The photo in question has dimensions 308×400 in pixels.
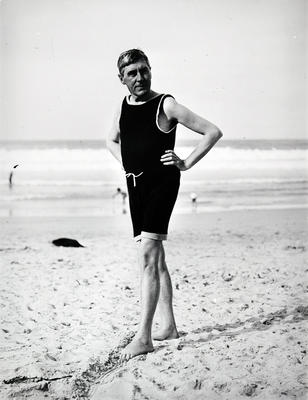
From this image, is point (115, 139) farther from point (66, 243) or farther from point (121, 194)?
point (121, 194)

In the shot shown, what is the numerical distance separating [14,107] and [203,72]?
61.3 inches

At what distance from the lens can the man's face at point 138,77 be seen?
120 inches

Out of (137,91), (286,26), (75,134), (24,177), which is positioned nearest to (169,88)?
(286,26)

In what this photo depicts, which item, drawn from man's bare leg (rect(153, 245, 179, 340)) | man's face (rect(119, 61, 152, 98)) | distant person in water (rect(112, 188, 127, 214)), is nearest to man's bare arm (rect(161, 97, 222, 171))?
man's face (rect(119, 61, 152, 98))

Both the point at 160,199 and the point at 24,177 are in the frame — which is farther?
the point at 24,177

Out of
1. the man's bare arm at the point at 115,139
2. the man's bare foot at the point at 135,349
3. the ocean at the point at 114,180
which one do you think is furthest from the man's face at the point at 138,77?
the ocean at the point at 114,180

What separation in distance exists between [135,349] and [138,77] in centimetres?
147

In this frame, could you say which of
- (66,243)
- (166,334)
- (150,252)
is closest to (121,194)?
(66,243)

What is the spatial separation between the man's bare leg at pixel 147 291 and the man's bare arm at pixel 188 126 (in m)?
0.45

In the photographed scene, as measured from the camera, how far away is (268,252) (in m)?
6.02

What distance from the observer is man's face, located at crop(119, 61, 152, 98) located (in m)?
3.05

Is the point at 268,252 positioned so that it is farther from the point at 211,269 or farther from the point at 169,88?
the point at 169,88

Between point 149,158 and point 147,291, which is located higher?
point 149,158

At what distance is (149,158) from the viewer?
121 inches
